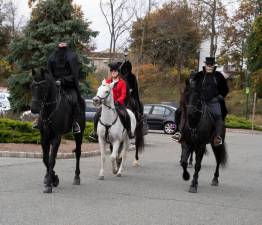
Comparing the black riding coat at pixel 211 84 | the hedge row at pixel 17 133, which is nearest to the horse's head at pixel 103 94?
the black riding coat at pixel 211 84

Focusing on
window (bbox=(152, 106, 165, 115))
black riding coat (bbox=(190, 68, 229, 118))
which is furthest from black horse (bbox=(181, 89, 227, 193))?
window (bbox=(152, 106, 165, 115))

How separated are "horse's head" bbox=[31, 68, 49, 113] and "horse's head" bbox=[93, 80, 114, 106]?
1.93 metres

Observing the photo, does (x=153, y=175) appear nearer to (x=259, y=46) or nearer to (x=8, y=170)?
(x=8, y=170)

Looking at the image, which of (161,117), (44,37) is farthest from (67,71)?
(161,117)

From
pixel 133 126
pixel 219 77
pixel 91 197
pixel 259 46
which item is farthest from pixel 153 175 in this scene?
pixel 259 46

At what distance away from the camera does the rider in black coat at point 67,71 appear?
12.3 m

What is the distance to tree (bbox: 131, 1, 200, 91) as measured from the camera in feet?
204

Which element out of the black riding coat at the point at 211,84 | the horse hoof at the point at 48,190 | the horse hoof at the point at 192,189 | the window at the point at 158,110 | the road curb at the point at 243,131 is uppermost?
the black riding coat at the point at 211,84

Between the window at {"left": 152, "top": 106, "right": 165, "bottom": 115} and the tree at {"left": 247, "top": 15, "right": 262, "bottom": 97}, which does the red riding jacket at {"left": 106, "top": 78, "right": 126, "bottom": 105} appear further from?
the tree at {"left": 247, "top": 15, "right": 262, "bottom": 97}

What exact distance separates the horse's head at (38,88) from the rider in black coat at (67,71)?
117 cm

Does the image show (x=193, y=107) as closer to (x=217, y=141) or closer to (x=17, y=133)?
(x=217, y=141)

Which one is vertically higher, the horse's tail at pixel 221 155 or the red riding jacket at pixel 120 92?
the red riding jacket at pixel 120 92

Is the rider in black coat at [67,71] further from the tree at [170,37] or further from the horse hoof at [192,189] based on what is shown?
the tree at [170,37]

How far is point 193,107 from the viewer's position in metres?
12.0
